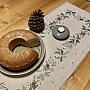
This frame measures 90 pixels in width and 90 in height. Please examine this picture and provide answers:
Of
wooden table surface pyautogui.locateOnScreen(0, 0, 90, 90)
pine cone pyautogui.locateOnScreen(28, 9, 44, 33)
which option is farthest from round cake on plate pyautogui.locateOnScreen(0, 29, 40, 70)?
wooden table surface pyautogui.locateOnScreen(0, 0, 90, 90)

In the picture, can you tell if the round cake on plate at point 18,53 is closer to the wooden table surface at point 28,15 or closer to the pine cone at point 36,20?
the pine cone at point 36,20

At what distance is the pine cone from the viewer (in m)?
0.87

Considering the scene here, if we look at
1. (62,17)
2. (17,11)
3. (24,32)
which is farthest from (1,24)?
(62,17)

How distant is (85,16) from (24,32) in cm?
74

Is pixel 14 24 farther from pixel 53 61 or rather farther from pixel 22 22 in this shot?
pixel 53 61

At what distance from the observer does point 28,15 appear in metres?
1.16

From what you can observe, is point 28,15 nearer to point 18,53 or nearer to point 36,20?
point 36,20

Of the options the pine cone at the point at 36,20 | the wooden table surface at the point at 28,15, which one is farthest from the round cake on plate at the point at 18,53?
the wooden table surface at the point at 28,15

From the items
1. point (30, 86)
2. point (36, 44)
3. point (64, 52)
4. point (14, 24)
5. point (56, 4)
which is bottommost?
point (30, 86)

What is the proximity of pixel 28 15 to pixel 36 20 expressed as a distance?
1.06 ft

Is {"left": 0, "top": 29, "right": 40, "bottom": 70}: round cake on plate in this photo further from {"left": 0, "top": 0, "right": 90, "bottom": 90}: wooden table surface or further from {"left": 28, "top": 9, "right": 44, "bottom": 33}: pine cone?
{"left": 0, "top": 0, "right": 90, "bottom": 90}: wooden table surface

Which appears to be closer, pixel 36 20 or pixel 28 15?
pixel 36 20

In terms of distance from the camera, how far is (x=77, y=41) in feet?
3.07

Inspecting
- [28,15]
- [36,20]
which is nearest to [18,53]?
[36,20]
